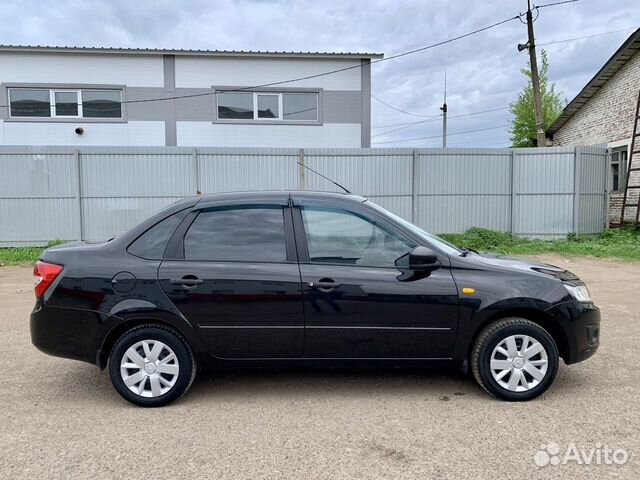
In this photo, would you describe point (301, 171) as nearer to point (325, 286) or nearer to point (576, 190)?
point (576, 190)

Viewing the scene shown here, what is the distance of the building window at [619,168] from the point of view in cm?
1625

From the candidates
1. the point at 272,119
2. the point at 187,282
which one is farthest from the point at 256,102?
the point at 187,282

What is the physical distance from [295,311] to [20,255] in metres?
10.5

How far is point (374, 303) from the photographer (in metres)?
3.64

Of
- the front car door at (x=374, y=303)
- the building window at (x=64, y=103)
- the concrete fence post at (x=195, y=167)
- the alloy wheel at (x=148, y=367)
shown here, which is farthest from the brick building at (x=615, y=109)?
the building window at (x=64, y=103)

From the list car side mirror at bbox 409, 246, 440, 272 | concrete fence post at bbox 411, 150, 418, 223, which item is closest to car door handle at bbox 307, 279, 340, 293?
car side mirror at bbox 409, 246, 440, 272

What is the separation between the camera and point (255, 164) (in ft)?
42.6

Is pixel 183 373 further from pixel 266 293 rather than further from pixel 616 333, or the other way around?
pixel 616 333

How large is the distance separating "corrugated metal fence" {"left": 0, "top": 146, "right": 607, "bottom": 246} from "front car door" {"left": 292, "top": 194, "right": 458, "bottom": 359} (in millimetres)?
9401

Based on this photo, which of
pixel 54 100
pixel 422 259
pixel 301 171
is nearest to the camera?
pixel 422 259

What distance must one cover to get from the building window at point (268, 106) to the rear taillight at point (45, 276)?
1303 cm

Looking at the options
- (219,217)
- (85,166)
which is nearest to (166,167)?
(85,166)

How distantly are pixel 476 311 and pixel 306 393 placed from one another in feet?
4.92

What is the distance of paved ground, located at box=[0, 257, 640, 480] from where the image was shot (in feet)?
9.32
